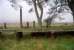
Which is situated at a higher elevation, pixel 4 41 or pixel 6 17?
pixel 6 17

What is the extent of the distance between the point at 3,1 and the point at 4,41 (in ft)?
1.81

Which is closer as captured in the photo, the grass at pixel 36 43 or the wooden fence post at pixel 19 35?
the grass at pixel 36 43

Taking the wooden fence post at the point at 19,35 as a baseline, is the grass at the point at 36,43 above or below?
below

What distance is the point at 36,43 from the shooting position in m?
2.86

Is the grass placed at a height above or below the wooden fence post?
below

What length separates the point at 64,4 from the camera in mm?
3006

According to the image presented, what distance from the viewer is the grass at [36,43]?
2.80 metres

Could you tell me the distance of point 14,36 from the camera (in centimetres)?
294

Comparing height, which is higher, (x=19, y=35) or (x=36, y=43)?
(x=19, y=35)

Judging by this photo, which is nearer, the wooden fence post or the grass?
the grass

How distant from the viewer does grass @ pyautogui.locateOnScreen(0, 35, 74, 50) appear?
9.20 feet

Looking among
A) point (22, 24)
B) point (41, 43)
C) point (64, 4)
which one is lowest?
point (41, 43)

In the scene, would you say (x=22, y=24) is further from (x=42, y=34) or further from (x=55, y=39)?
(x=55, y=39)

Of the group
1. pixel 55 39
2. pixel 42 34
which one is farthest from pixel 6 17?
pixel 55 39
